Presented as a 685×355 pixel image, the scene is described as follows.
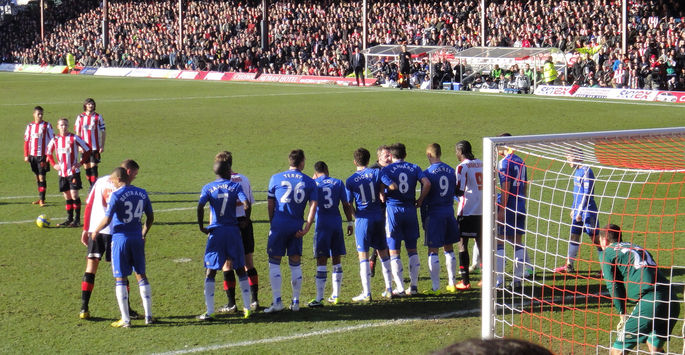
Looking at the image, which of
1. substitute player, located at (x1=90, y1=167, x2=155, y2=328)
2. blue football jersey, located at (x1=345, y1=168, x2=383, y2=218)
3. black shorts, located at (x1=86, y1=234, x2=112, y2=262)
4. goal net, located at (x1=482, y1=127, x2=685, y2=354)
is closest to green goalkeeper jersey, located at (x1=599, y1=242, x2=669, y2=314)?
goal net, located at (x1=482, y1=127, x2=685, y2=354)

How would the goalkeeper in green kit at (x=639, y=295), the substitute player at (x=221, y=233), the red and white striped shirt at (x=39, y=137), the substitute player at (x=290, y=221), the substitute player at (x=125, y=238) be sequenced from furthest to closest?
the red and white striped shirt at (x=39, y=137) → the substitute player at (x=290, y=221) → the substitute player at (x=221, y=233) → the substitute player at (x=125, y=238) → the goalkeeper in green kit at (x=639, y=295)

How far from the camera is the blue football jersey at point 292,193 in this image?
1023 centimetres

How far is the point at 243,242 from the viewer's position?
10469 mm

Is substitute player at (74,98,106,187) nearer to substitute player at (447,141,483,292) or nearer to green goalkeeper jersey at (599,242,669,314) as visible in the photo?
substitute player at (447,141,483,292)

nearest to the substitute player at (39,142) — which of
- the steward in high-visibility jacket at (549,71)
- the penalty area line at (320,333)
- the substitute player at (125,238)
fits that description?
the substitute player at (125,238)

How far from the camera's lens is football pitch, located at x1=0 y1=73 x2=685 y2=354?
9352mm

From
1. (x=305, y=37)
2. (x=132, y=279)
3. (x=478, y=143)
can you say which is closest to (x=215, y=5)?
(x=305, y=37)

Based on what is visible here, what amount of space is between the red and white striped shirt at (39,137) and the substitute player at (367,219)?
26.0 ft

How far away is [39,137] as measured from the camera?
54.5 ft

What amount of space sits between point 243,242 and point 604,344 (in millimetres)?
4057

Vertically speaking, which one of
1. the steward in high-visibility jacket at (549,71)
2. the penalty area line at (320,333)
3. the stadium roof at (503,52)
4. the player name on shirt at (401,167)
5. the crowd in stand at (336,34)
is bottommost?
the penalty area line at (320,333)

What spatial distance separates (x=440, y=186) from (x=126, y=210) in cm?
373

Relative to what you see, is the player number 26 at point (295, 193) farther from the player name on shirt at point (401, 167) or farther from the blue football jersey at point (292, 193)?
the player name on shirt at point (401, 167)

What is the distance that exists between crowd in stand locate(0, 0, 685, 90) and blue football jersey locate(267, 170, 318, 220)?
27.5 meters
